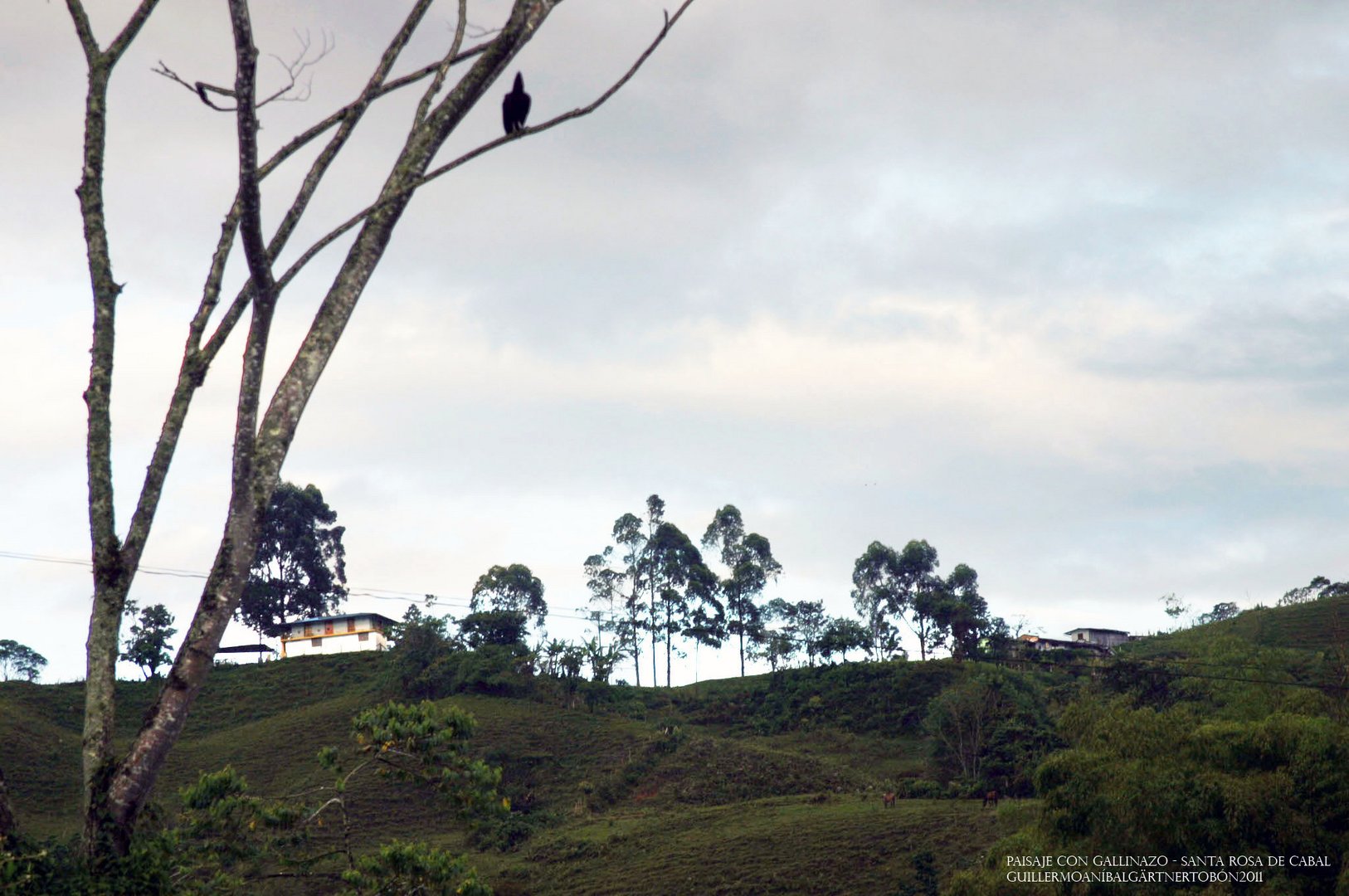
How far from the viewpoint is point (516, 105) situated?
9445 mm

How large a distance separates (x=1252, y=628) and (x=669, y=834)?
158ft

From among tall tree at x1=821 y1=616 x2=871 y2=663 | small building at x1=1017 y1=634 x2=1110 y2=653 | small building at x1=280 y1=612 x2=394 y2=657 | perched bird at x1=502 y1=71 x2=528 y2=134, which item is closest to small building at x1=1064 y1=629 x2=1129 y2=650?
small building at x1=1017 y1=634 x2=1110 y2=653

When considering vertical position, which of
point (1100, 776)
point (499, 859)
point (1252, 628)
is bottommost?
point (499, 859)

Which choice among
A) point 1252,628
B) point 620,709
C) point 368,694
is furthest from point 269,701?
point 1252,628

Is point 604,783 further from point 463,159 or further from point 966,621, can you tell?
point 463,159

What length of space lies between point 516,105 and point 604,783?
47.8 meters

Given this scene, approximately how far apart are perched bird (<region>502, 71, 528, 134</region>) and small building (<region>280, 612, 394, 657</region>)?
78.1 m

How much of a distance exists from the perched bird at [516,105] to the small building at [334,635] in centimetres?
7810

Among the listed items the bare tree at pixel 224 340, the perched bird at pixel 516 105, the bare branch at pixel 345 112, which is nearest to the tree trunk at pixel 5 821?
the bare tree at pixel 224 340

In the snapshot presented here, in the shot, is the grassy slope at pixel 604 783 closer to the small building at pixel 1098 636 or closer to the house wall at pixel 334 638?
the house wall at pixel 334 638

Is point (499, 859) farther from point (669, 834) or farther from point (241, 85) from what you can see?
point (241, 85)

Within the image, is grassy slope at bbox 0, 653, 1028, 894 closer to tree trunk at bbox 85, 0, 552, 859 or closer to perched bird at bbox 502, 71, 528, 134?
perched bird at bbox 502, 71, 528, 134

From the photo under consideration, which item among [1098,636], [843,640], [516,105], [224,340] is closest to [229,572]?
[224,340]

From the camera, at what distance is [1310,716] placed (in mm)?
25484
